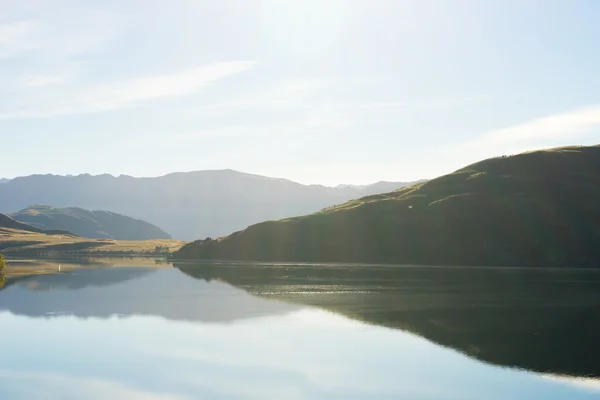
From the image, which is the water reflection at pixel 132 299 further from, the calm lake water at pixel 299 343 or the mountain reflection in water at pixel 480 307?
the mountain reflection in water at pixel 480 307

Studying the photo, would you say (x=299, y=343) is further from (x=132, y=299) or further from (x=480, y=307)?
(x=132, y=299)

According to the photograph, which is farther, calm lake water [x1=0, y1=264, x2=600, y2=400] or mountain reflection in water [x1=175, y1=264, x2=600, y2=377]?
mountain reflection in water [x1=175, y1=264, x2=600, y2=377]

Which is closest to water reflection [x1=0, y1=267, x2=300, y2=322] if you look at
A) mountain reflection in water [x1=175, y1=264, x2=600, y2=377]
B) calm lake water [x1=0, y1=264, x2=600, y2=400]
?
calm lake water [x1=0, y1=264, x2=600, y2=400]

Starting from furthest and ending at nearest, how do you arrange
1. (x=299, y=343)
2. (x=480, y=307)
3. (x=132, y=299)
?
(x=132, y=299) < (x=480, y=307) < (x=299, y=343)

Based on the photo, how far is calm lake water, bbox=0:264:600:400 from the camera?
143 ft

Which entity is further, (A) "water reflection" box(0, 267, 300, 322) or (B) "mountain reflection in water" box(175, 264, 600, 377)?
(A) "water reflection" box(0, 267, 300, 322)

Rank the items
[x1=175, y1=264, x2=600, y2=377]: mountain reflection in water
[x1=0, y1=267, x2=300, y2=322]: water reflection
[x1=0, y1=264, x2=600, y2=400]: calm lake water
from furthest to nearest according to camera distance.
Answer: [x1=0, y1=267, x2=300, y2=322]: water reflection < [x1=175, y1=264, x2=600, y2=377]: mountain reflection in water < [x1=0, y1=264, x2=600, y2=400]: calm lake water

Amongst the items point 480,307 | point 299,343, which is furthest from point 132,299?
point 480,307

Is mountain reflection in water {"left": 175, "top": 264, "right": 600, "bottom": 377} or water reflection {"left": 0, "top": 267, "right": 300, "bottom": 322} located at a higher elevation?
water reflection {"left": 0, "top": 267, "right": 300, "bottom": 322}

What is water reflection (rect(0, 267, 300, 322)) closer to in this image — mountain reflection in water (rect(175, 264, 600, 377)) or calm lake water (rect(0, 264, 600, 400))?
calm lake water (rect(0, 264, 600, 400))

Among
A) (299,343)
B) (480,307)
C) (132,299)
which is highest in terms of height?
(132,299)

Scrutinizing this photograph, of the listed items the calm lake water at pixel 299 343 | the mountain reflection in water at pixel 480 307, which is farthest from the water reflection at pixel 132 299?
the mountain reflection in water at pixel 480 307

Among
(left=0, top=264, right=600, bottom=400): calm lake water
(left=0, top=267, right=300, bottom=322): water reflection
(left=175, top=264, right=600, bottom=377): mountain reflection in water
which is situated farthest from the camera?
(left=0, top=267, right=300, bottom=322): water reflection

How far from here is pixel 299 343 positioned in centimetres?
6081
